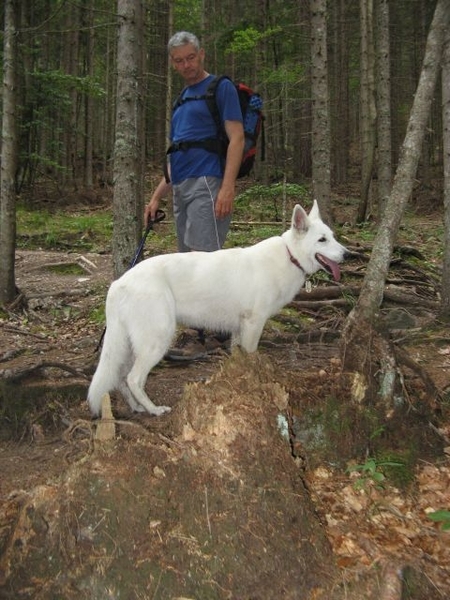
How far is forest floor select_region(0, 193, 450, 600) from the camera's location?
2.53 metres

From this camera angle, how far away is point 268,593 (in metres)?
2.44

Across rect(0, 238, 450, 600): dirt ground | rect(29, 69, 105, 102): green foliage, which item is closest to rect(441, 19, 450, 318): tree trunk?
rect(0, 238, 450, 600): dirt ground

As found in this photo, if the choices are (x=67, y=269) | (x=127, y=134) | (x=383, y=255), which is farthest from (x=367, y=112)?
(x=383, y=255)

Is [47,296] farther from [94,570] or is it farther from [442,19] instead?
[442,19]

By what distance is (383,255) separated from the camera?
3635mm

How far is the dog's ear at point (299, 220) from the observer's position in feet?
13.7

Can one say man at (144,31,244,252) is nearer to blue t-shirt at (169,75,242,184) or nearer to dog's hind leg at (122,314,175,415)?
blue t-shirt at (169,75,242,184)

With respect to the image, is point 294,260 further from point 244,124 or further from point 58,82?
point 58,82

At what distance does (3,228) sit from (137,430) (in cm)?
563

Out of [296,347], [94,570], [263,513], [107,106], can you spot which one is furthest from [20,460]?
[107,106]

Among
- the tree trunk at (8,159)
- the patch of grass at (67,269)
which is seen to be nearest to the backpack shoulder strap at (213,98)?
the tree trunk at (8,159)

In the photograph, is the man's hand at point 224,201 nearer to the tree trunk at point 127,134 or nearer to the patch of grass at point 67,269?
the tree trunk at point 127,134

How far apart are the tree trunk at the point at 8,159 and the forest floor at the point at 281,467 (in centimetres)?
324

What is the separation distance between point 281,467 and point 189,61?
342cm
